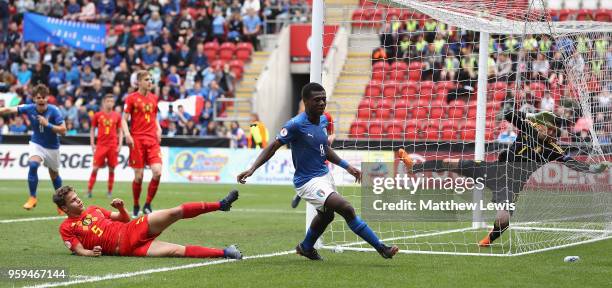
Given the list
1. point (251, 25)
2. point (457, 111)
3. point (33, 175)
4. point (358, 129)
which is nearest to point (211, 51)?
point (251, 25)

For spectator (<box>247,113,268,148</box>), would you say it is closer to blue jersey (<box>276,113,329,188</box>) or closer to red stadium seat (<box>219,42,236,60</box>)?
red stadium seat (<box>219,42,236,60</box>)

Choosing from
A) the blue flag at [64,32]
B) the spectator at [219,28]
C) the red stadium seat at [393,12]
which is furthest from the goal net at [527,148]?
the spectator at [219,28]

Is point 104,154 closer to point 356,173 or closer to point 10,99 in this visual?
point 356,173

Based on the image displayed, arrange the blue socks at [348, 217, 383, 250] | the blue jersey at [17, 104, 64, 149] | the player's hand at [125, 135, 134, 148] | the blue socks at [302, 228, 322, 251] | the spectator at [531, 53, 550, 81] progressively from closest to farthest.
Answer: the blue socks at [348, 217, 383, 250] < the blue socks at [302, 228, 322, 251] < the spectator at [531, 53, 550, 81] < the player's hand at [125, 135, 134, 148] < the blue jersey at [17, 104, 64, 149]

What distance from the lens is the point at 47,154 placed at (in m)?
16.5

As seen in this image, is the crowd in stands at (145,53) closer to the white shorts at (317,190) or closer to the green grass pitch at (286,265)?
the green grass pitch at (286,265)

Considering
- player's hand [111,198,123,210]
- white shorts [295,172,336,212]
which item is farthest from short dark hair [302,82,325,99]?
player's hand [111,198,123,210]

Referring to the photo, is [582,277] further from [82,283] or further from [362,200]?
[362,200]

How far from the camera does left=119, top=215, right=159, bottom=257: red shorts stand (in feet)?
33.2

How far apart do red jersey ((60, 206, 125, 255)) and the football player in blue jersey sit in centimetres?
543

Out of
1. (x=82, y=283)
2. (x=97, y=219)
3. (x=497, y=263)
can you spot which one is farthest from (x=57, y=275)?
(x=497, y=263)

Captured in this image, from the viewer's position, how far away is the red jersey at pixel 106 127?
72.0 feet

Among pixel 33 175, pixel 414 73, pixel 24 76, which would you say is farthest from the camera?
pixel 24 76

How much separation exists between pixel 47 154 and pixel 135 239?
6.95 m
